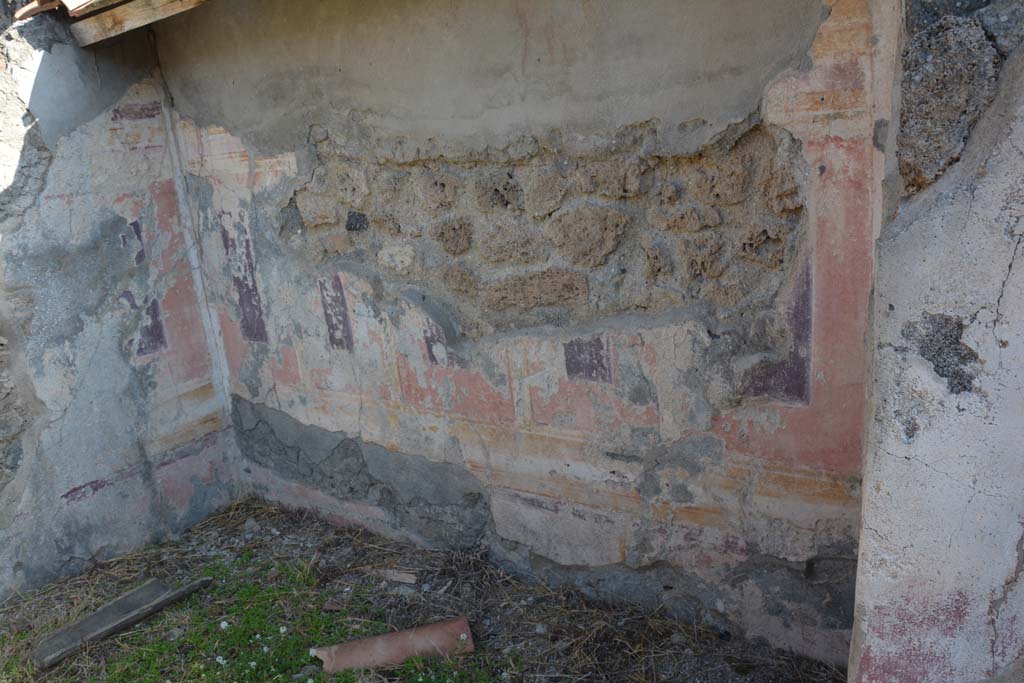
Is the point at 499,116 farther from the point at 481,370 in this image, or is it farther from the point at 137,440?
the point at 137,440

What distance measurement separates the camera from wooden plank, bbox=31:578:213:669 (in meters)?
2.60

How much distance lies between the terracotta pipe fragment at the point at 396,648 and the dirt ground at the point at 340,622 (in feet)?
0.13

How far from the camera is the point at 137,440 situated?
313 centimetres

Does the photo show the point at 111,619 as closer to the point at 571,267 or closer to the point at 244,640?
the point at 244,640

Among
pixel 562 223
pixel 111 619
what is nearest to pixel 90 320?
pixel 111 619

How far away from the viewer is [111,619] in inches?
108

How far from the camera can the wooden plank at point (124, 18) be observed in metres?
2.54

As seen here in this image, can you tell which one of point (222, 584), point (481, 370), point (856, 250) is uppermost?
point (856, 250)

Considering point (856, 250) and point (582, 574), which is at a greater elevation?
point (856, 250)

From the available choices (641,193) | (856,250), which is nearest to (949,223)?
(856,250)

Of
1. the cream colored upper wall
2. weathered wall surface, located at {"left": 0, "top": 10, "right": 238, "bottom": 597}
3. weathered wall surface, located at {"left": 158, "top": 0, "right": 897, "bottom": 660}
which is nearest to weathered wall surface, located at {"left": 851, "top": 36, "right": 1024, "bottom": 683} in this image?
weathered wall surface, located at {"left": 158, "top": 0, "right": 897, "bottom": 660}

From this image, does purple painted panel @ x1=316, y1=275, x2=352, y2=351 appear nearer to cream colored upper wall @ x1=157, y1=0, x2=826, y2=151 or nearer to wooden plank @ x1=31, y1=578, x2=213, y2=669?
cream colored upper wall @ x1=157, y1=0, x2=826, y2=151

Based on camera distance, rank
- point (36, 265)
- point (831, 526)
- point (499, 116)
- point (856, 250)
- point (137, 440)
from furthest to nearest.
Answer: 1. point (137, 440)
2. point (36, 265)
3. point (499, 116)
4. point (831, 526)
5. point (856, 250)

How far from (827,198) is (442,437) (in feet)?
4.81
